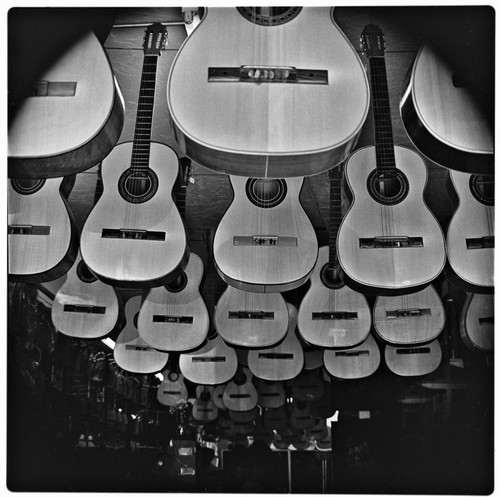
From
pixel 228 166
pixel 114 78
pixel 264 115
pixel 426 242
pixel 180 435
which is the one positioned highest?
pixel 114 78

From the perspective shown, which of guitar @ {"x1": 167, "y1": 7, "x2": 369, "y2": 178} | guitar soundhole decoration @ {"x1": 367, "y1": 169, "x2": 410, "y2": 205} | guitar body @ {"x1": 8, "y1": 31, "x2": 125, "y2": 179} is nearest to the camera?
guitar @ {"x1": 167, "y1": 7, "x2": 369, "y2": 178}

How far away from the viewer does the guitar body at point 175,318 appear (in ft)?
6.87

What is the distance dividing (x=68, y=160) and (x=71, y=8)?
54cm

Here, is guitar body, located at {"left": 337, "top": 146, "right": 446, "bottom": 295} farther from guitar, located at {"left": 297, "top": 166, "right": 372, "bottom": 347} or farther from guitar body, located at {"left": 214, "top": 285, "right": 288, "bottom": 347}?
guitar body, located at {"left": 214, "top": 285, "right": 288, "bottom": 347}

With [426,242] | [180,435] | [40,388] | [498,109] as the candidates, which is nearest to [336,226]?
[426,242]

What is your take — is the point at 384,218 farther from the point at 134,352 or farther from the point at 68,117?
the point at 68,117

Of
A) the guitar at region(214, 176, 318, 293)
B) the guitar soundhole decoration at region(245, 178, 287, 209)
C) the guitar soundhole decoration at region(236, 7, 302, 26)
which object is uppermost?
the guitar soundhole decoration at region(236, 7, 302, 26)

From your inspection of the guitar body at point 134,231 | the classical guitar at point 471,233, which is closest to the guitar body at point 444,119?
the classical guitar at point 471,233

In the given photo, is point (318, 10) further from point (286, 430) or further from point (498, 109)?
point (286, 430)

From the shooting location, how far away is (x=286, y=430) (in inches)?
81.6

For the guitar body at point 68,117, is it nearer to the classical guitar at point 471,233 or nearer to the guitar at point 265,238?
the guitar at point 265,238

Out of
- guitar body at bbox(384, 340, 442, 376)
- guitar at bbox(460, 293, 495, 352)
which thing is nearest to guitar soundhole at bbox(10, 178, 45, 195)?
guitar body at bbox(384, 340, 442, 376)

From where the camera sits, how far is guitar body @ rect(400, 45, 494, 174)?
2.00m

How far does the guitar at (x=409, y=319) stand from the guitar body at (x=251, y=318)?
0.30 m
